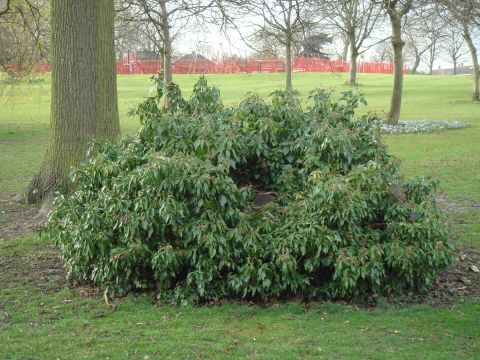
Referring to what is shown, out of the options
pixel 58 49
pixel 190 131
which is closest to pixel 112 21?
pixel 58 49

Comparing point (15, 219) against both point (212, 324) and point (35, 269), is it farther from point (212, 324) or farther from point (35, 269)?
point (212, 324)

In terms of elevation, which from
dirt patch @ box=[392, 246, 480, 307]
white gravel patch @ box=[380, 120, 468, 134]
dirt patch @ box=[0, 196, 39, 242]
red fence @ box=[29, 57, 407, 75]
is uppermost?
red fence @ box=[29, 57, 407, 75]

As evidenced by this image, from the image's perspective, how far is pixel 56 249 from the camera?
26.5ft

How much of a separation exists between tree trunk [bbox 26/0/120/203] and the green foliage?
267 cm

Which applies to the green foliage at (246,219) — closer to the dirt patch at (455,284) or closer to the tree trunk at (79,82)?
the dirt patch at (455,284)

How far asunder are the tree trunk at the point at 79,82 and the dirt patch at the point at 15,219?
546 millimetres

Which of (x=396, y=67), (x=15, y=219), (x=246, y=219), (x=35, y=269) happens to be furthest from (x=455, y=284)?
(x=396, y=67)

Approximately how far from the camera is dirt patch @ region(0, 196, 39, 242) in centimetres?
892

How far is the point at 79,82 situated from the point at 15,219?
93.9 inches

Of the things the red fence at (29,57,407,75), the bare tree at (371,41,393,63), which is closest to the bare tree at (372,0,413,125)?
the red fence at (29,57,407,75)

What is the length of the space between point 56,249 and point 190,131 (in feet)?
8.70

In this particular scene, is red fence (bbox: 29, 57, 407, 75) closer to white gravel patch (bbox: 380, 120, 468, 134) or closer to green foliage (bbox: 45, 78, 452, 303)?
white gravel patch (bbox: 380, 120, 468, 134)

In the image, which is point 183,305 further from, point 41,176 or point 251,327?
point 41,176

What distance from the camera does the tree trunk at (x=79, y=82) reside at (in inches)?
368
